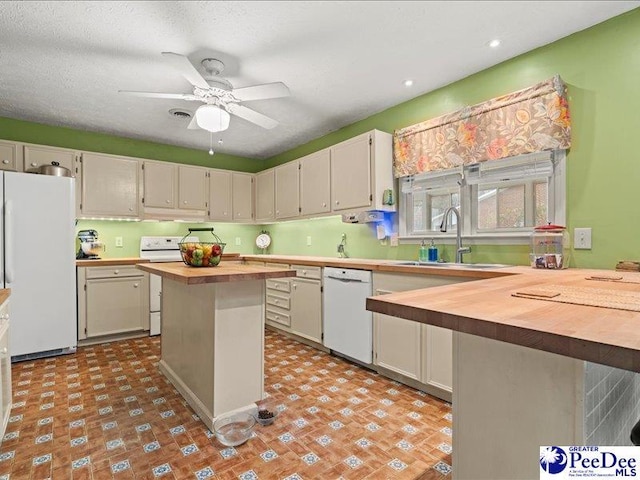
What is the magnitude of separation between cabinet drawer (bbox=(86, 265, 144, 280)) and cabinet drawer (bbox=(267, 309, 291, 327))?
159 cm

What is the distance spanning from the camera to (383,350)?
2.71 meters


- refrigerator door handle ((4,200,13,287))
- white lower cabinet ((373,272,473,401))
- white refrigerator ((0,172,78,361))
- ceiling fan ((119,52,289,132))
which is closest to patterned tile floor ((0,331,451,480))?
white lower cabinet ((373,272,473,401))

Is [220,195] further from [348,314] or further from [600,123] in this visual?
[600,123]

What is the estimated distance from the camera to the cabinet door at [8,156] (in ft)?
11.3

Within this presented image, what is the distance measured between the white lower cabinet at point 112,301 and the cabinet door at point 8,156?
1254 millimetres

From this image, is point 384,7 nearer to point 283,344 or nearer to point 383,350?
point 383,350

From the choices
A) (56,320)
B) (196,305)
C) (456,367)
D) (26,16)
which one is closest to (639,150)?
(456,367)

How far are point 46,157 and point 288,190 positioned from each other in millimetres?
2678

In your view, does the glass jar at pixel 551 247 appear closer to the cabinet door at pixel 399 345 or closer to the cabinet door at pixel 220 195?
the cabinet door at pixel 399 345

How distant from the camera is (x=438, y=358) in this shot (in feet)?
7.55

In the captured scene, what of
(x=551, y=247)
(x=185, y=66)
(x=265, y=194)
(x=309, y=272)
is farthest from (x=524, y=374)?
(x=265, y=194)

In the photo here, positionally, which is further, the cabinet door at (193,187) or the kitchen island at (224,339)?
the cabinet door at (193,187)

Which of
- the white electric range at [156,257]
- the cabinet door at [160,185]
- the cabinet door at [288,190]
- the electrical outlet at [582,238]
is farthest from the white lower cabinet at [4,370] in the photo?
the electrical outlet at [582,238]

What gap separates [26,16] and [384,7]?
215cm
